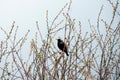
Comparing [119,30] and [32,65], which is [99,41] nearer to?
[119,30]

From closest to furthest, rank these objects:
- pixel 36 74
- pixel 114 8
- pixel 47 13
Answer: pixel 36 74
pixel 47 13
pixel 114 8

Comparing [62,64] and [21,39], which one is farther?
[21,39]

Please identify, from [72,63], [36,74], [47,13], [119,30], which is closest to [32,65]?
[36,74]

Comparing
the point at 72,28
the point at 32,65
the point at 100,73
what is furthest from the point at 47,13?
the point at 100,73

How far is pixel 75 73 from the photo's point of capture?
3.37 m

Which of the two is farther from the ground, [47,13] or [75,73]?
[47,13]

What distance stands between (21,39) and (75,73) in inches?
38.3

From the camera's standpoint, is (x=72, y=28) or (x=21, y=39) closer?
(x=72, y=28)

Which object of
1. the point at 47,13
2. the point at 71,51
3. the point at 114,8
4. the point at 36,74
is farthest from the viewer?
the point at 114,8

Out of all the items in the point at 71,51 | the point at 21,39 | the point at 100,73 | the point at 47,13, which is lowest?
the point at 100,73

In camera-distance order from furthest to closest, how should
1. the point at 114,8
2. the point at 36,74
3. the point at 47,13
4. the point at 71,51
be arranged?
the point at 114,8 → the point at 47,13 → the point at 71,51 → the point at 36,74

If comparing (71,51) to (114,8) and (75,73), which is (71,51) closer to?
(75,73)

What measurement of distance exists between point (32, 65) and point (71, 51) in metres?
0.50

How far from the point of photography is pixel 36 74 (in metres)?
3.21
